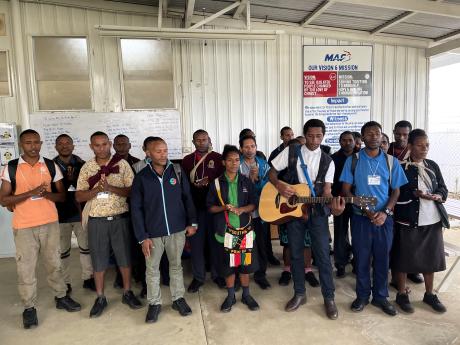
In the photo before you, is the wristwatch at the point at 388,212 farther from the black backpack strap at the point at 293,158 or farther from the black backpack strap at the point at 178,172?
the black backpack strap at the point at 178,172

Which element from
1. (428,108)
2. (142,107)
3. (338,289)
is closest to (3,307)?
(142,107)

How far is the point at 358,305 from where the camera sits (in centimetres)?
294

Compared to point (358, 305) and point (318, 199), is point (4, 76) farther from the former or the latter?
point (358, 305)

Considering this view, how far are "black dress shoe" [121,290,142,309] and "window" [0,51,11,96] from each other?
3421 millimetres

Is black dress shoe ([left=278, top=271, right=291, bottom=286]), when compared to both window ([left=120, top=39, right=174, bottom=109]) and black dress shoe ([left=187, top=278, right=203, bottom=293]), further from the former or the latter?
window ([left=120, top=39, right=174, bottom=109])

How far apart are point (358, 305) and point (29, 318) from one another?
286cm

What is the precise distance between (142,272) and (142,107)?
2.50 meters

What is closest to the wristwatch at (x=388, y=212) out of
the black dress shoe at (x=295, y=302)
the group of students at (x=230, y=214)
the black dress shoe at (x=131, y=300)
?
the group of students at (x=230, y=214)

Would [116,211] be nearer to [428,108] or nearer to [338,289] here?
[338,289]

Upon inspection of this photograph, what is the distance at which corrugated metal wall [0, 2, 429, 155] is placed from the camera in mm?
4641

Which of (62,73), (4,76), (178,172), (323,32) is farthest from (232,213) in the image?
(4,76)

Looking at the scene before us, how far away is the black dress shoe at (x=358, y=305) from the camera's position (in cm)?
292

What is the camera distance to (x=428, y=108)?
5895mm

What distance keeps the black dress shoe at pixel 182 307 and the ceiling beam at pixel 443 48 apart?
18.0 ft
